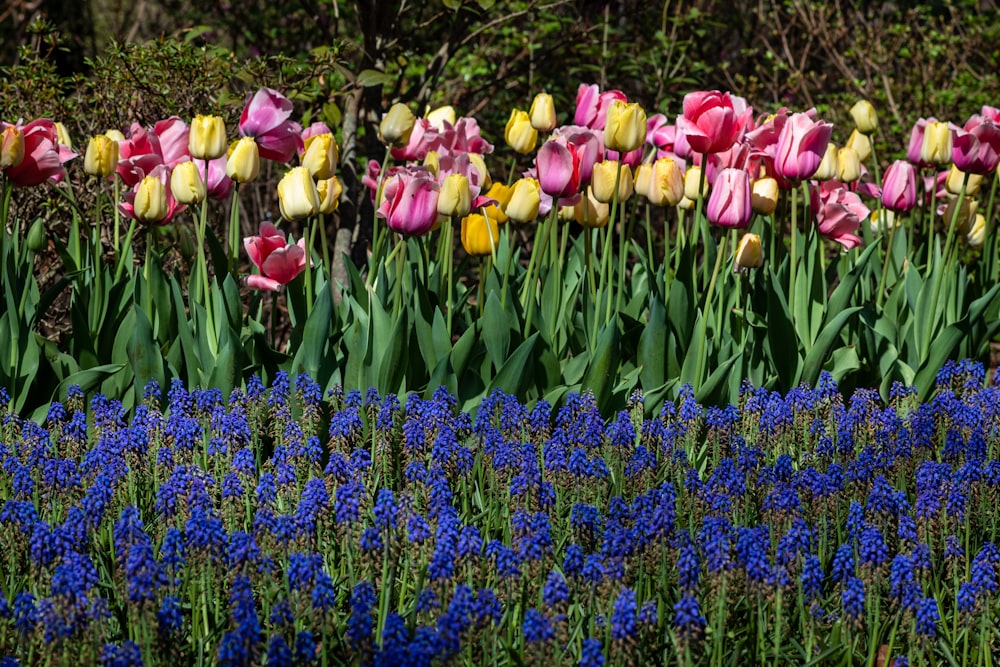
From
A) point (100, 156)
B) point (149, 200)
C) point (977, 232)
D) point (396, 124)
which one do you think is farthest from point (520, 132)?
point (977, 232)

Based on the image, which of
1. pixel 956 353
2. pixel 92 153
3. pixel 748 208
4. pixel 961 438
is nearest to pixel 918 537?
pixel 961 438

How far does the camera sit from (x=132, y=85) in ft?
14.4

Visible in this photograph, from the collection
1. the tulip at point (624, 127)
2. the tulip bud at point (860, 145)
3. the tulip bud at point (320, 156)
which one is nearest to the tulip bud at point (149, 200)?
the tulip bud at point (320, 156)

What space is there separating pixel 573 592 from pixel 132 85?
10.0ft

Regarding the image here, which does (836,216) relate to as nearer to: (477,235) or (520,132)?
(520,132)

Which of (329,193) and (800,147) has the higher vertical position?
(800,147)

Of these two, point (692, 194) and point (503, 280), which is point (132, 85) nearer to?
point (503, 280)

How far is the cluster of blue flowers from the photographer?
189 cm

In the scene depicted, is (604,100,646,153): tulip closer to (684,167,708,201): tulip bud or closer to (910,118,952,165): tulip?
(684,167,708,201): tulip bud

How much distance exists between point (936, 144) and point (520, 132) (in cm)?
126

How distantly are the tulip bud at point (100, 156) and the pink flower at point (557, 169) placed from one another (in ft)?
3.86

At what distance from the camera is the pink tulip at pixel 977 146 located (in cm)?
352

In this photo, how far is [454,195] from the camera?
3137mm

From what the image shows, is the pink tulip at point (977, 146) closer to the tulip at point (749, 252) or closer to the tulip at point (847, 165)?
the tulip at point (847, 165)
